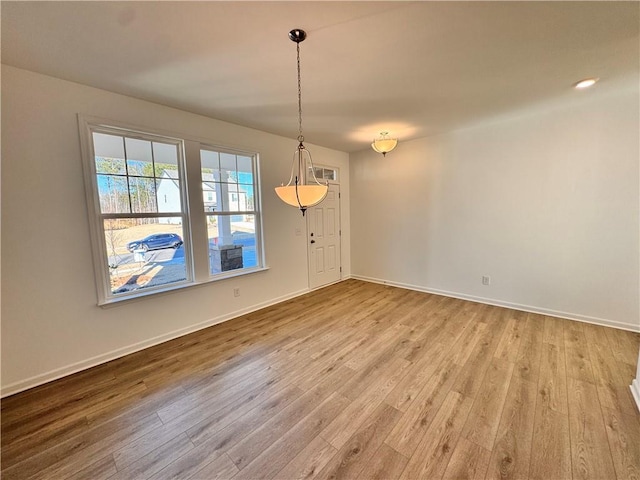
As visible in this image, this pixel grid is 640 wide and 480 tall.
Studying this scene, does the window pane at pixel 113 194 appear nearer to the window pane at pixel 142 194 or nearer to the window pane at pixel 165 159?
the window pane at pixel 142 194

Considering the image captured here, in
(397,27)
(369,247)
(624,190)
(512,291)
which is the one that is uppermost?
(397,27)

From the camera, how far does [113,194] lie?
8.52 feet

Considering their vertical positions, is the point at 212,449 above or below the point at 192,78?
below

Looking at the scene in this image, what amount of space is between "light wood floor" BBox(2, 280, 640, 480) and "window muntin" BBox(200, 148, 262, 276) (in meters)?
1.07

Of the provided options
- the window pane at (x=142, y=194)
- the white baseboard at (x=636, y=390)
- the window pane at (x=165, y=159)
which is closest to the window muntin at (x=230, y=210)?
the window pane at (x=165, y=159)

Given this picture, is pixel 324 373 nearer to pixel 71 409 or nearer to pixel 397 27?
pixel 71 409

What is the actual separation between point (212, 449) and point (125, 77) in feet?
9.65

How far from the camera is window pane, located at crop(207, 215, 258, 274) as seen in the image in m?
3.39

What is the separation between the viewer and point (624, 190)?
114 inches

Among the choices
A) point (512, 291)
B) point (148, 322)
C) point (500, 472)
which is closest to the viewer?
point (500, 472)

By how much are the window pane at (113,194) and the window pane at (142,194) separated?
5cm

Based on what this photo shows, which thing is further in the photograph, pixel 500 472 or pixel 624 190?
pixel 624 190

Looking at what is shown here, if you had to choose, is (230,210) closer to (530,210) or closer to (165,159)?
(165,159)

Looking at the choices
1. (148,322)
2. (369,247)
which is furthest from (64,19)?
(369,247)
